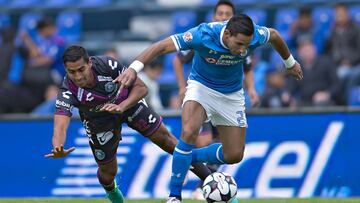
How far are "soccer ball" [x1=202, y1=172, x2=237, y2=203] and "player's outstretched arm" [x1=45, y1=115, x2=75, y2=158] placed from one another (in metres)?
1.38

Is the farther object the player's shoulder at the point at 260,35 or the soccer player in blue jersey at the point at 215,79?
the player's shoulder at the point at 260,35

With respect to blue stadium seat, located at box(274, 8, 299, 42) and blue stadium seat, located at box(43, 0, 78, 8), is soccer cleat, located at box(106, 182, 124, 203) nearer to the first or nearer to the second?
blue stadium seat, located at box(274, 8, 299, 42)

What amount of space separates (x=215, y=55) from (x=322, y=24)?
8.53 metres

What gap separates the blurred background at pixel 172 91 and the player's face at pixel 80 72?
4.86 metres

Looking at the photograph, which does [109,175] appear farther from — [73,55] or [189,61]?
[189,61]

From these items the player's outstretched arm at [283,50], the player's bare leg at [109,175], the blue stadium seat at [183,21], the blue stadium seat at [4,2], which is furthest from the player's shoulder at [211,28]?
the blue stadium seat at [4,2]

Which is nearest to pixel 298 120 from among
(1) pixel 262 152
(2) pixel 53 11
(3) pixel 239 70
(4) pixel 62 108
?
(1) pixel 262 152

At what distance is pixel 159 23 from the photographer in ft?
67.9

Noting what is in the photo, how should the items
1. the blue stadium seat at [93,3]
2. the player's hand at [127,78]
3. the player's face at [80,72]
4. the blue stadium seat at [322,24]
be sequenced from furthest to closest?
the blue stadium seat at [93,3]
the blue stadium seat at [322,24]
the player's face at [80,72]
the player's hand at [127,78]

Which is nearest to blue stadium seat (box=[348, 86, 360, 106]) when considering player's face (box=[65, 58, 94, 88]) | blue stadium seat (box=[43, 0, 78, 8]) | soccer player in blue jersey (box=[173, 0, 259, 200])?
soccer player in blue jersey (box=[173, 0, 259, 200])

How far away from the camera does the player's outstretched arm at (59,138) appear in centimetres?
1019

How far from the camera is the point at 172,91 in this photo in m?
19.1

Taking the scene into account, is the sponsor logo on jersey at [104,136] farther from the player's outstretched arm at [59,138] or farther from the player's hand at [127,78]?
the player's hand at [127,78]

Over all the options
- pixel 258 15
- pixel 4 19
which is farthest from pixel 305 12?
pixel 4 19
